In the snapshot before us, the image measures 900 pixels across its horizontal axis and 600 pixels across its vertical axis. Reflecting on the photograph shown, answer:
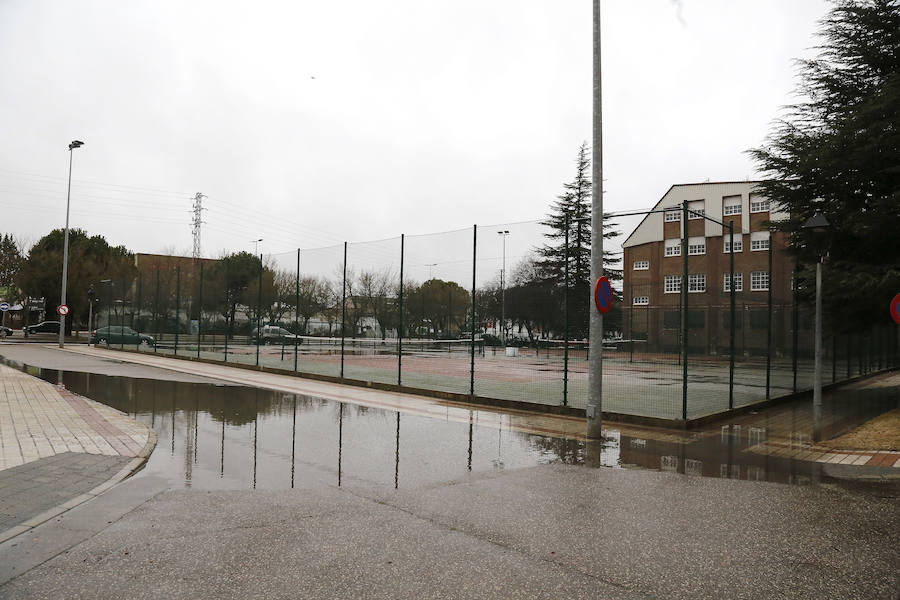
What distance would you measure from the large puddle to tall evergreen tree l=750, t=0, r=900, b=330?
2.80m

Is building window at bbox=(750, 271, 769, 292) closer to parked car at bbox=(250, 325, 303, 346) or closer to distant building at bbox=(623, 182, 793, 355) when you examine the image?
distant building at bbox=(623, 182, 793, 355)

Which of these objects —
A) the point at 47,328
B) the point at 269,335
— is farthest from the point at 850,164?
the point at 47,328

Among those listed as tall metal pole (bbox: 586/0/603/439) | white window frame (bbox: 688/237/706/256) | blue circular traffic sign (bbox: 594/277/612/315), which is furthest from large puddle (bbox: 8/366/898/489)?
white window frame (bbox: 688/237/706/256)

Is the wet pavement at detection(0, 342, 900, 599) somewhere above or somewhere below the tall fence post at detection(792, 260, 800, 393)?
below

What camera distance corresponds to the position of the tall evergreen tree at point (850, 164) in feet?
38.6

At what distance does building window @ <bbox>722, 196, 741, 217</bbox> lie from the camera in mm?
45812

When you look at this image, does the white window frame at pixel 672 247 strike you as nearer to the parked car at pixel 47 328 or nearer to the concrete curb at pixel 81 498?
the concrete curb at pixel 81 498

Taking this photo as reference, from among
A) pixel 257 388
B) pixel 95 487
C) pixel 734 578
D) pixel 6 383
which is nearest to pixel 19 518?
pixel 95 487

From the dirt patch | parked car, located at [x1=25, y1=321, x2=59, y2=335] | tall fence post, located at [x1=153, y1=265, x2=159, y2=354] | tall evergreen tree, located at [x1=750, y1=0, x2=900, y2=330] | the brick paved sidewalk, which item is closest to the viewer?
the brick paved sidewalk

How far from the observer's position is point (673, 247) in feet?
153

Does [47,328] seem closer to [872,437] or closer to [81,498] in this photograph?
[81,498]

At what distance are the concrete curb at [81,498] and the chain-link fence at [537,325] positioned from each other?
23.2ft

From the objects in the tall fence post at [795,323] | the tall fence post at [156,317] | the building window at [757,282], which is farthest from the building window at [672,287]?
the tall fence post at [156,317]

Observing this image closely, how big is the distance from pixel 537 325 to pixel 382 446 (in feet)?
37.6
